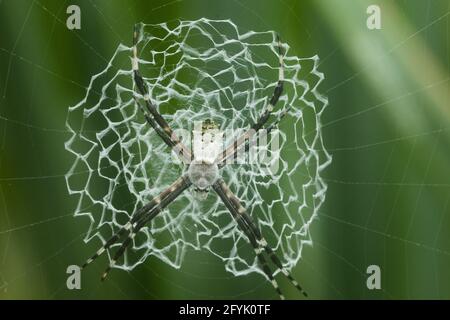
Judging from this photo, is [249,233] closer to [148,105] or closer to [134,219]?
[134,219]

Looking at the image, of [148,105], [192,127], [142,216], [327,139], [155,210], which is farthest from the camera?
[192,127]

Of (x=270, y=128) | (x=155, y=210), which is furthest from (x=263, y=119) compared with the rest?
(x=155, y=210)

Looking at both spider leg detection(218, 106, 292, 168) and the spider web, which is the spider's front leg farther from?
spider leg detection(218, 106, 292, 168)

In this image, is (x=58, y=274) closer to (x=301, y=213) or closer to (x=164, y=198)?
(x=164, y=198)

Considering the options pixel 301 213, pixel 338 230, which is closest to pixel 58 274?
pixel 301 213

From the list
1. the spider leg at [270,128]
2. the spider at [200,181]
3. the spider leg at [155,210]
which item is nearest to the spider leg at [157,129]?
the spider at [200,181]

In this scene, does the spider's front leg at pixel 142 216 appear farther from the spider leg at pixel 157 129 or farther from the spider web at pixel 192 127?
the spider leg at pixel 157 129

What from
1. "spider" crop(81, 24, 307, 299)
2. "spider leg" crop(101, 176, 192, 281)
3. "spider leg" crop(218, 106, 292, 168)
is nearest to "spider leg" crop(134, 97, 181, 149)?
A: "spider" crop(81, 24, 307, 299)
